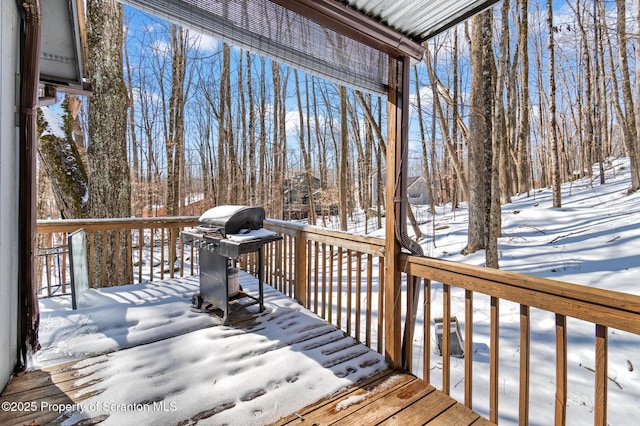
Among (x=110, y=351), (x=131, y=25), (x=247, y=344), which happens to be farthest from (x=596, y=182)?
(x=131, y=25)

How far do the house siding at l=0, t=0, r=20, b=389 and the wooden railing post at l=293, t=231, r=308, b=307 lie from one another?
A: 2.44 meters

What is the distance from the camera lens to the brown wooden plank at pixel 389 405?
1.85 meters

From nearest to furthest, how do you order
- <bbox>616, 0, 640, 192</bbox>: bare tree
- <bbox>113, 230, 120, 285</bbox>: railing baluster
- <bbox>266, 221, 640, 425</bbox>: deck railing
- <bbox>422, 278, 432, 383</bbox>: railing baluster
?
<bbox>266, 221, 640, 425</bbox>: deck railing
<bbox>422, 278, 432, 383</bbox>: railing baluster
<bbox>113, 230, 120, 285</bbox>: railing baluster
<bbox>616, 0, 640, 192</bbox>: bare tree

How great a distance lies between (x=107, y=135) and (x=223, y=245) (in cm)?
336

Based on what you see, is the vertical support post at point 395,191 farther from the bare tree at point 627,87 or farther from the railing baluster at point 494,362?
the bare tree at point 627,87

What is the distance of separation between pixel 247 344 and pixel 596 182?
46.5 ft

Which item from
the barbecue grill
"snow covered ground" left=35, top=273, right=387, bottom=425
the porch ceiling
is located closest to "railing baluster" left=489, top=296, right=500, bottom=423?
"snow covered ground" left=35, top=273, right=387, bottom=425

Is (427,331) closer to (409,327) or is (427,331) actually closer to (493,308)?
(409,327)

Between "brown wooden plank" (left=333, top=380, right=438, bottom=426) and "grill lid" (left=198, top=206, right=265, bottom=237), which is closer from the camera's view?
"brown wooden plank" (left=333, top=380, right=438, bottom=426)

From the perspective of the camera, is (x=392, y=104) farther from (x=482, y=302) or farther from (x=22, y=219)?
(x=482, y=302)

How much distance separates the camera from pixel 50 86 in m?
3.31

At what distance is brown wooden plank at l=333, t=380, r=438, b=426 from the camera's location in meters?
1.85

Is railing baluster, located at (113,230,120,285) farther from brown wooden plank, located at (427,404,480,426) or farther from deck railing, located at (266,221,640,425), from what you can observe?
brown wooden plank, located at (427,404,480,426)

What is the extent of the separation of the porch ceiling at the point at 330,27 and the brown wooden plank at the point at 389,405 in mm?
2221
